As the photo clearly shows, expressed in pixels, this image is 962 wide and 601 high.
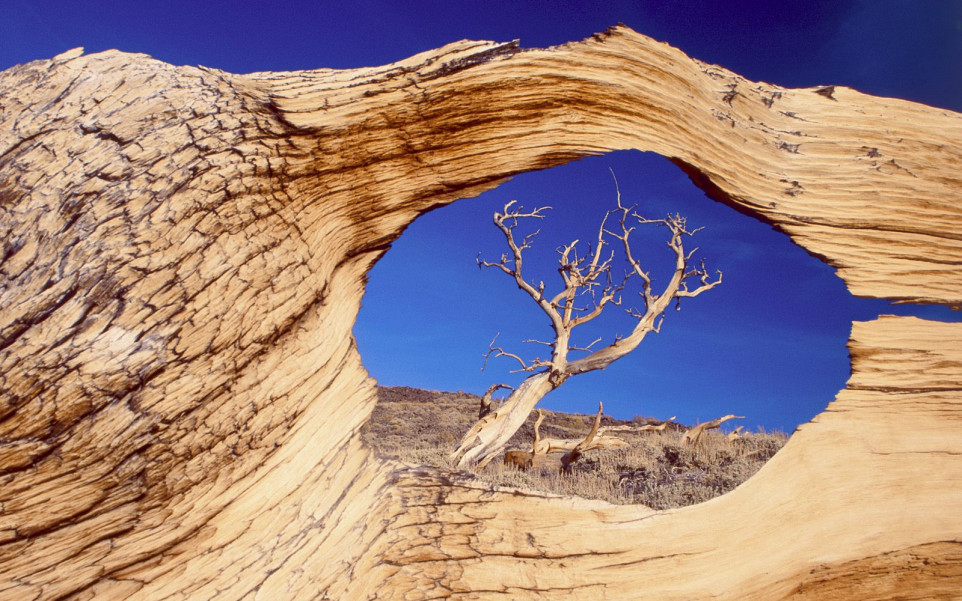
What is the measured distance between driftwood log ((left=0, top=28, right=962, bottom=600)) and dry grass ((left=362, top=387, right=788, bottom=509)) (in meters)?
0.91

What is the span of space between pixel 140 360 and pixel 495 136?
1.96 meters

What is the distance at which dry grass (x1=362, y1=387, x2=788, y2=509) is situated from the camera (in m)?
8.42

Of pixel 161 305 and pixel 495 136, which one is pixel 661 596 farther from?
pixel 161 305

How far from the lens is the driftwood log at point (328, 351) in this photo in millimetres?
2613

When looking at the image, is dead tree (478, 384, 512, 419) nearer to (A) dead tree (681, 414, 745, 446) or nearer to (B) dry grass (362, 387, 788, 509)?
(B) dry grass (362, 387, 788, 509)

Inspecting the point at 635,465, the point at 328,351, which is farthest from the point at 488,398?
the point at 328,351

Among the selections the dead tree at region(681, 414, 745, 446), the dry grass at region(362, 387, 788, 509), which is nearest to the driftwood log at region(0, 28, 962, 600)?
the dry grass at region(362, 387, 788, 509)

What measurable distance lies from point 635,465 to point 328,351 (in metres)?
8.82

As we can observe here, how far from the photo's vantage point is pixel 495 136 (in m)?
3.34

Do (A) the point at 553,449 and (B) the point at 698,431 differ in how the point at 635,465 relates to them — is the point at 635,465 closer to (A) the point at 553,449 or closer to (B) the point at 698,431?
(A) the point at 553,449

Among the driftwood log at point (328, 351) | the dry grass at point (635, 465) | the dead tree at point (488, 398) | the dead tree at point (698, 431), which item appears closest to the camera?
the driftwood log at point (328, 351)

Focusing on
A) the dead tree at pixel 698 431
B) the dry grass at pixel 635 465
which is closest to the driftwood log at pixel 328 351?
the dry grass at pixel 635 465

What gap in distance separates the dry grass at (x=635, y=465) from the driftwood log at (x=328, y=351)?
2.99 feet

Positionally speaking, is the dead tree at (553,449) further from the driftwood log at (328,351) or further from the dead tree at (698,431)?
the driftwood log at (328,351)
